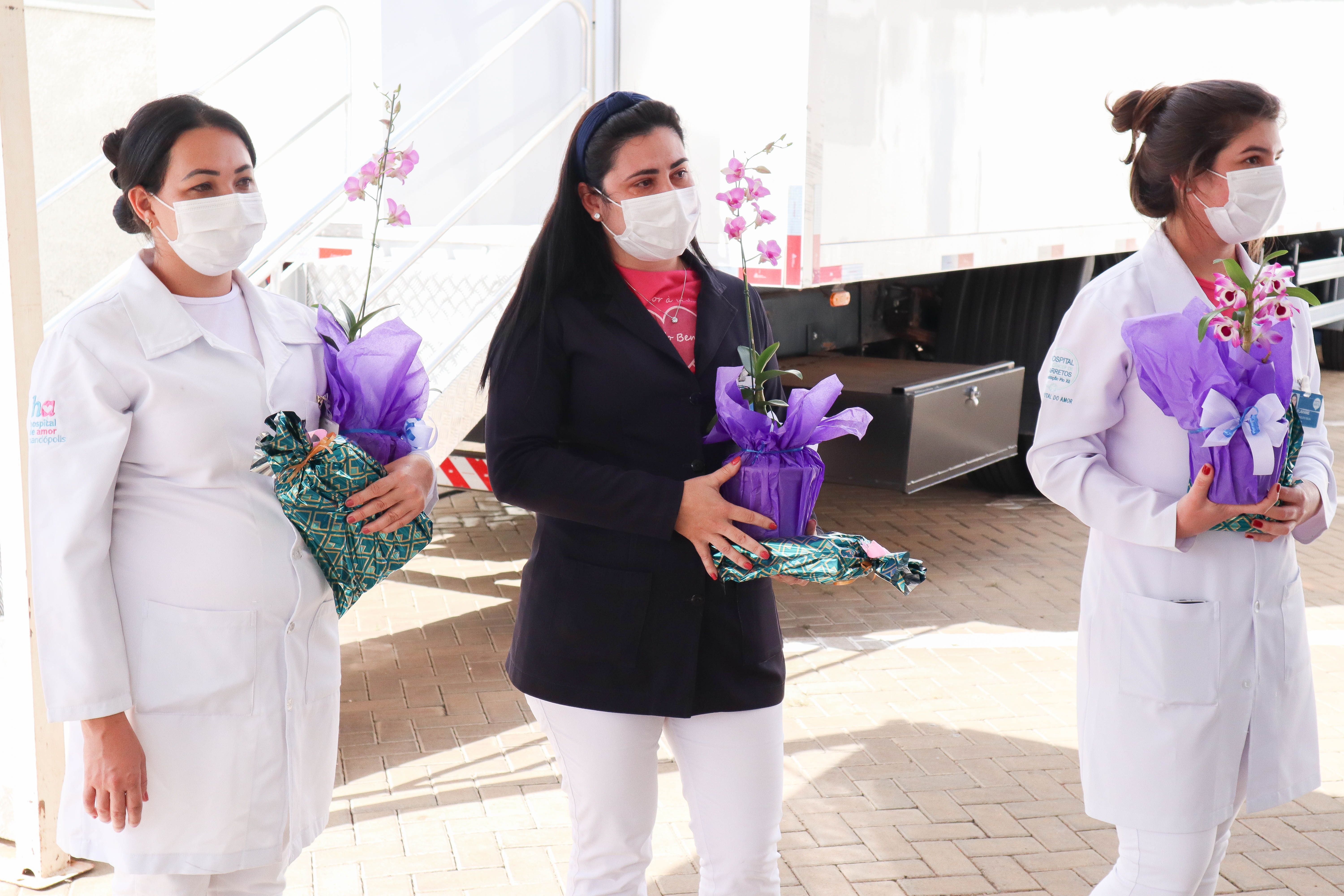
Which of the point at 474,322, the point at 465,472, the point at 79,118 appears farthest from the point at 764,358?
the point at 79,118

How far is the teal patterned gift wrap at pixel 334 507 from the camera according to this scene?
2.00 meters

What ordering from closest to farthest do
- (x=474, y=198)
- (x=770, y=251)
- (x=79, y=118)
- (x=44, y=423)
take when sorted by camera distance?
(x=44, y=423) → (x=770, y=251) → (x=474, y=198) → (x=79, y=118)

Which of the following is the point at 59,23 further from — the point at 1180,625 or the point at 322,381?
the point at 1180,625

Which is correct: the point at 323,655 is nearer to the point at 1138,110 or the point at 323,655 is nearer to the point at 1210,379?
the point at 1210,379

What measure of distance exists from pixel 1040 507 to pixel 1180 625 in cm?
564

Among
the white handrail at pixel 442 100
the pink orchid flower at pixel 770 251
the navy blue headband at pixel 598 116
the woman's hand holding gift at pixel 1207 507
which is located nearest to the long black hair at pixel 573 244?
the navy blue headband at pixel 598 116

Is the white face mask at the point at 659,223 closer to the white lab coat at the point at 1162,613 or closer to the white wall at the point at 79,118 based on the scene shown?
the white lab coat at the point at 1162,613

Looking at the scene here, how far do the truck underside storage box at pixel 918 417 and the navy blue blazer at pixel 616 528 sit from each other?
9.74 feet

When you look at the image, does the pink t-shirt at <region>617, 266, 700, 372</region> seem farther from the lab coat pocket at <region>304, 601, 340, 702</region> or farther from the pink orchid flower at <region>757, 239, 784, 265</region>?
the lab coat pocket at <region>304, 601, 340, 702</region>

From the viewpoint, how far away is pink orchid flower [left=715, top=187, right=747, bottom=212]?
2.26 metres

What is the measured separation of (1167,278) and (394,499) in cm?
145

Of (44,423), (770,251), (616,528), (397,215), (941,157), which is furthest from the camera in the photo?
(941,157)

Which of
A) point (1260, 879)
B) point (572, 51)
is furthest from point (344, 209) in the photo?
point (1260, 879)

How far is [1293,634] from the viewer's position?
7.62 ft
